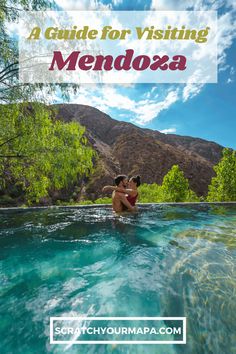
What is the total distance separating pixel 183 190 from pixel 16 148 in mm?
10948

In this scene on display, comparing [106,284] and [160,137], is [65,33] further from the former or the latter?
[160,137]

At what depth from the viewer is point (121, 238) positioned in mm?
6027

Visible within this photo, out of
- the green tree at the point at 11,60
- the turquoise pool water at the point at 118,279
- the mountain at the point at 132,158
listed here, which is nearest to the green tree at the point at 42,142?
the green tree at the point at 11,60

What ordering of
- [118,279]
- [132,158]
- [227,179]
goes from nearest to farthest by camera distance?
1. [118,279]
2. [227,179]
3. [132,158]

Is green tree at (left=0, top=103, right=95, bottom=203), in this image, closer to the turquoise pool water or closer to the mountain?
the turquoise pool water

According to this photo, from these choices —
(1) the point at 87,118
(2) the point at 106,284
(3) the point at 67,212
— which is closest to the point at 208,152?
(1) the point at 87,118

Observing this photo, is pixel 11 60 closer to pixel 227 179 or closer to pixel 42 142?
pixel 42 142

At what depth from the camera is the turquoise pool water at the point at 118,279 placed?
2.52 metres

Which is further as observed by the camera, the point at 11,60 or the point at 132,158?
the point at 132,158

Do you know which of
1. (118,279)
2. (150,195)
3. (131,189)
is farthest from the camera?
(150,195)

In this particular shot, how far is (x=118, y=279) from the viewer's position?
12.8 feet

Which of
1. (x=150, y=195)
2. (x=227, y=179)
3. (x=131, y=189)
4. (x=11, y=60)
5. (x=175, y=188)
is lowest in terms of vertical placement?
(x=150, y=195)

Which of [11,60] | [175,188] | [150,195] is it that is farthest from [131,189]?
[150,195]

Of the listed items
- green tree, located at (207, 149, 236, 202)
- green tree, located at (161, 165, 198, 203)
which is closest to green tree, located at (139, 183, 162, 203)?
green tree, located at (161, 165, 198, 203)
